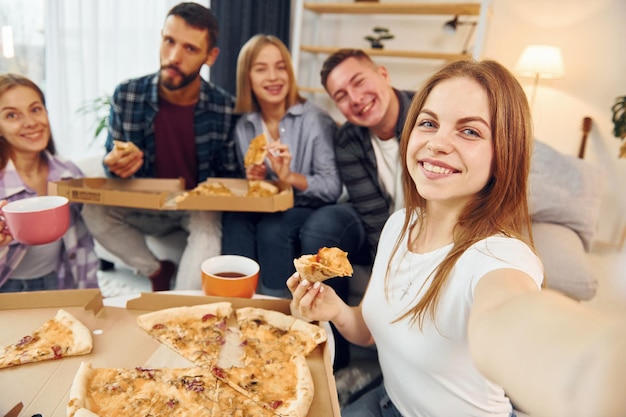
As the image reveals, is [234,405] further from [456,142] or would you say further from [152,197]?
[152,197]

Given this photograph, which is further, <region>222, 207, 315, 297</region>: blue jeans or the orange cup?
<region>222, 207, 315, 297</region>: blue jeans

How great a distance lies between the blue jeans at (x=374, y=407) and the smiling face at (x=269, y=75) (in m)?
1.46

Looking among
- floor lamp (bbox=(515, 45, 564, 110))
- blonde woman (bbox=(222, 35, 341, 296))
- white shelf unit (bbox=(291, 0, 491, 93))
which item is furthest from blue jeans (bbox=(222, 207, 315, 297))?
floor lamp (bbox=(515, 45, 564, 110))

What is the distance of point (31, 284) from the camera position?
64.1 inches

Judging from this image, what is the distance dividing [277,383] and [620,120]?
10.7 ft

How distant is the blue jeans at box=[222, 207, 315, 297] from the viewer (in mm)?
1942

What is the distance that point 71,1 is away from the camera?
2771 millimetres

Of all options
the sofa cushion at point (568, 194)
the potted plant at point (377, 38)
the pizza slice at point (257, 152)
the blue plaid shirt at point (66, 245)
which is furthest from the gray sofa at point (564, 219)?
the potted plant at point (377, 38)

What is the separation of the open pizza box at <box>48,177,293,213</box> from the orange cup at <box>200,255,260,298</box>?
378 mm

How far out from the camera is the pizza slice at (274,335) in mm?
985

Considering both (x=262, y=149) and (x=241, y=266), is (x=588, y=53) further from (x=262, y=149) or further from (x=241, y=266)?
(x=241, y=266)

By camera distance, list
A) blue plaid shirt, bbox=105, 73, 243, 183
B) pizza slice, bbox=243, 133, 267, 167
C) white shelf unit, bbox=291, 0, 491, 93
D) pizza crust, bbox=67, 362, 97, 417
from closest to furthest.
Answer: pizza crust, bbox=67, 362, 97, 417 < pizza slice, bbox=243, 133, 267, 167 < blue plaid shirt, bbox=105, 73, 243, 183 < white shelf unit, bbox=291, 0, 491, 93

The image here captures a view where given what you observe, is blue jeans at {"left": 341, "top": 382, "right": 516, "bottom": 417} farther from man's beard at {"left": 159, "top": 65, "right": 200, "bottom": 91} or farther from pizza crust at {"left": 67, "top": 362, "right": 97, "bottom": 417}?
man's beard at {"left": 159, "top": 65, "right": 200, "bottom": 91}

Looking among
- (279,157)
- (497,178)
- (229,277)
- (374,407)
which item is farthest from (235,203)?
(497,178)
